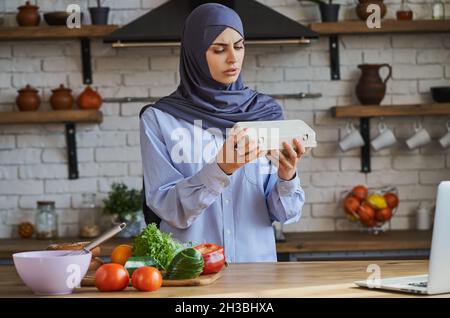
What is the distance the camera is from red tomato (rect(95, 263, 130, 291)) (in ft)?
6.92

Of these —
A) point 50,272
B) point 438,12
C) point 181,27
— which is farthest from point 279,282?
point 438,12

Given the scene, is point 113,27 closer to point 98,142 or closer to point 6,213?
point 98,142

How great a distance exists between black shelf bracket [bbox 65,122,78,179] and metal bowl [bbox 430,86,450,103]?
194 cm

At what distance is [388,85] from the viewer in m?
4.87

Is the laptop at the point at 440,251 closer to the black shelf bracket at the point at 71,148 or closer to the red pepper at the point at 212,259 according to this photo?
the red pepper at the point at 212,259

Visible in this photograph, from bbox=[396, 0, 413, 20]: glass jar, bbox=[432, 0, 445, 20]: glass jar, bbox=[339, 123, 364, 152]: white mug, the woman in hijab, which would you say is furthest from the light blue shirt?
bbox=[432, 0, 445, 20]: glass jar

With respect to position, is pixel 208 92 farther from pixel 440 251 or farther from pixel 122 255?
pixel 440 251

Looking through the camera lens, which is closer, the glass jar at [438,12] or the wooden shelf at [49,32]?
the wooden shelf at [49,32]

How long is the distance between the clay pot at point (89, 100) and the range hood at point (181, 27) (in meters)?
0.36

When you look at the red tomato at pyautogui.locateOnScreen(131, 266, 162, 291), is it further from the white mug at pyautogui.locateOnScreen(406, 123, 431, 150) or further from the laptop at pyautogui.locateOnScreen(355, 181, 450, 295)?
the white mug at pyautogui.locateOnScreen(406, 123, 431, 150)

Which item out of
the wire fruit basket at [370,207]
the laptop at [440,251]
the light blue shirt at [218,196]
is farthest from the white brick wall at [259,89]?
the laptop at [440,251]

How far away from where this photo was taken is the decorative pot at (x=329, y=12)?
465 centimetres
